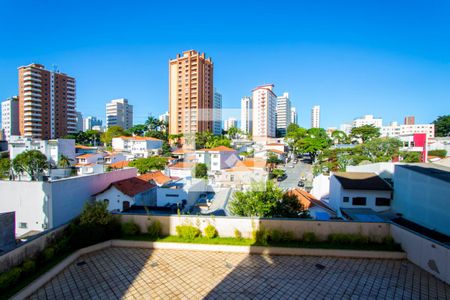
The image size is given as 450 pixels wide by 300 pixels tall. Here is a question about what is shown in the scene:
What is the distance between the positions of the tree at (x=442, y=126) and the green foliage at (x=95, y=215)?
80.4 metres

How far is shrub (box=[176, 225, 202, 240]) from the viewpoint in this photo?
711 cm

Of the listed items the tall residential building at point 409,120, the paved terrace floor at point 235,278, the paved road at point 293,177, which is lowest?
the paved road at point 293,177

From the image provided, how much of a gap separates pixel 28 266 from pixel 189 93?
52780mm

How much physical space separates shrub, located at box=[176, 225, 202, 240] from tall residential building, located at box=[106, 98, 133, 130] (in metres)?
89.1

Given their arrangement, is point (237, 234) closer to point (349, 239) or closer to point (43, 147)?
point (349, 239)

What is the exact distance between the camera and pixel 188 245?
22.3 ft

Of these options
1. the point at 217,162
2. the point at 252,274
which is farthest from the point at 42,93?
the point at 252,274

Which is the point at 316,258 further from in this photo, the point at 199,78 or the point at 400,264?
the point at 199,78

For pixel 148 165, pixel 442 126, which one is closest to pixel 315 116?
pixel 442 126

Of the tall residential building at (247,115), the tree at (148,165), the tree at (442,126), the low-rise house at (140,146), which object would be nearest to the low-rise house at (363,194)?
the tree at (148,165)

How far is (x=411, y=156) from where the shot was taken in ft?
86.3

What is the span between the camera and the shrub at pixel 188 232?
7.11m

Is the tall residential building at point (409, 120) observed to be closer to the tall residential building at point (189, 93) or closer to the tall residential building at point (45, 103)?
the tall residential building at point (189, 93)

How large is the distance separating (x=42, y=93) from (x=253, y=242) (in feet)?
215
